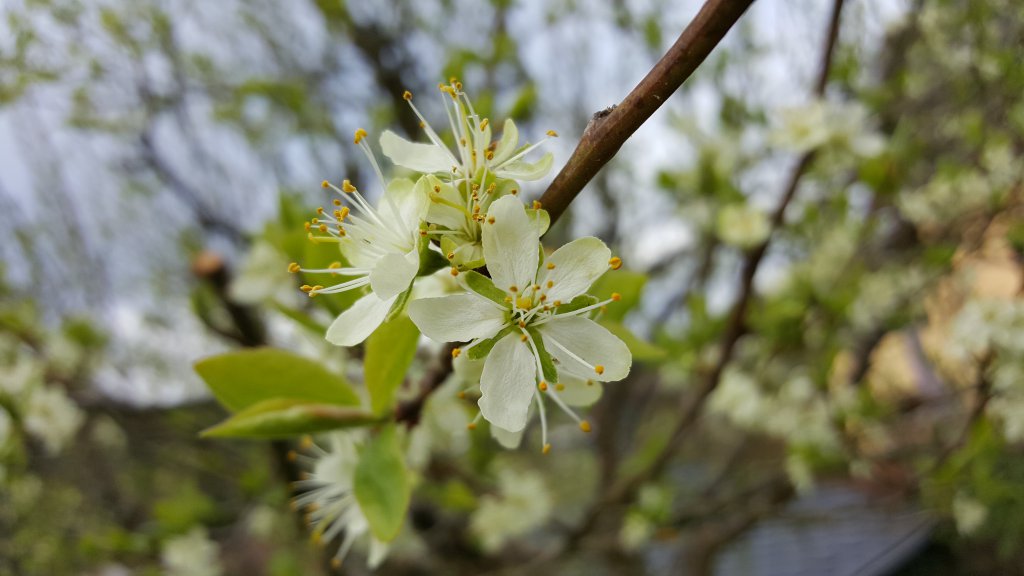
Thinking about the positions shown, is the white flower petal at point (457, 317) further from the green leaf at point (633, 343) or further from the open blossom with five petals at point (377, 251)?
the green leaf at point (633, 343)

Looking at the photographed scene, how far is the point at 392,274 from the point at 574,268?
0.15 metres

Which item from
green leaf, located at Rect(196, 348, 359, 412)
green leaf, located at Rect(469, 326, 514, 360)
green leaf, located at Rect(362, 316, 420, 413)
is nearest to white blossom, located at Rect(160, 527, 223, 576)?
green leaf, located at Rect(196, 348, 359, 412)

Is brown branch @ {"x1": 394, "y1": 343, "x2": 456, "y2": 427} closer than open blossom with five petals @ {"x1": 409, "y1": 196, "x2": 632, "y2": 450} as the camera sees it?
No

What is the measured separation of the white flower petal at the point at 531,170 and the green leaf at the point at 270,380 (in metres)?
0.26

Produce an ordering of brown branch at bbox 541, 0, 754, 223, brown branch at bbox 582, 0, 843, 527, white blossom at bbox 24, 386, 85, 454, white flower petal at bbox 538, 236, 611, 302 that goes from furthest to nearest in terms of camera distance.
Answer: white blossom at bbox 24, 386, 85, 454 → brown branch at bbox 582, 0, 843, 527 → white flower petal at bbox 538, 236, 611, 302 → brown branch at bbox 541, 0, 754, 223

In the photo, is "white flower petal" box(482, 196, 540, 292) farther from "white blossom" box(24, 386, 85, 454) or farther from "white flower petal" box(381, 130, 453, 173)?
"white blossom" box(24, 386, 85, 454)

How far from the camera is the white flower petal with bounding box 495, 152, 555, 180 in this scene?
56cm

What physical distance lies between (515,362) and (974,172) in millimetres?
2172

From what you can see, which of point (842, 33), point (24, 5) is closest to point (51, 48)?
point (24, 5)

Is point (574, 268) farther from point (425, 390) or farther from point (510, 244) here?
point (425, 390)

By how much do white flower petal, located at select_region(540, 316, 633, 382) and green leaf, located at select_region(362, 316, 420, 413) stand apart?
A: 4.8 inches

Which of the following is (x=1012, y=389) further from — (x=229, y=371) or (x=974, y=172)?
(x=229, y=371)

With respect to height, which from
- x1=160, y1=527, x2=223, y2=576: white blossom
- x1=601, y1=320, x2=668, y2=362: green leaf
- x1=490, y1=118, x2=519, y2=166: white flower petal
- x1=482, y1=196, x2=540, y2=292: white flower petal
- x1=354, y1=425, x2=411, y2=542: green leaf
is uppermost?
x1=160, y1=527, x2=223, y2=576: white blossom

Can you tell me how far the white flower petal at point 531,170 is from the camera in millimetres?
556
